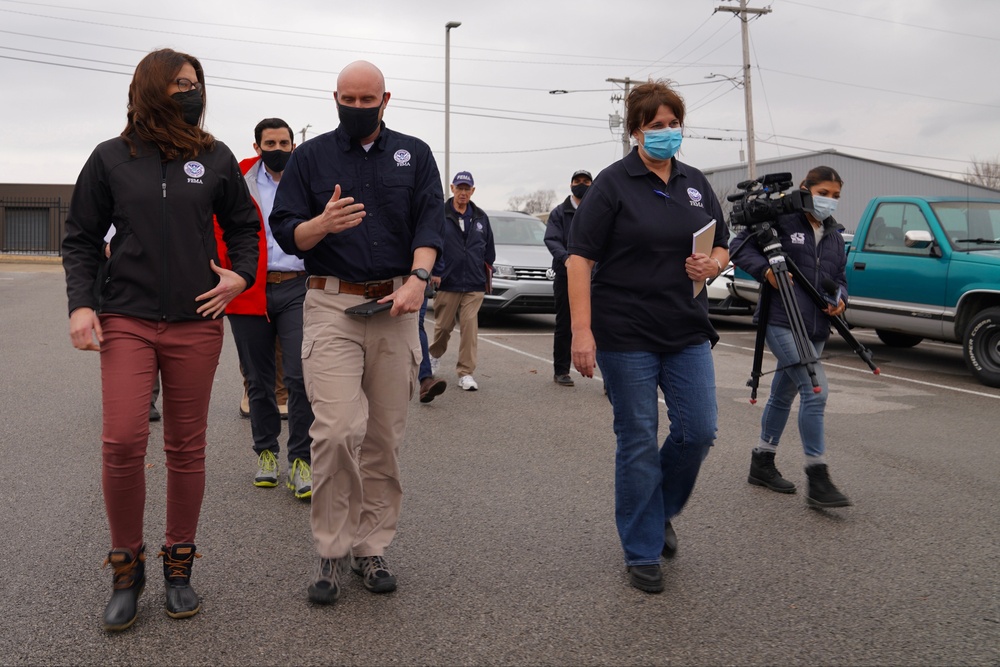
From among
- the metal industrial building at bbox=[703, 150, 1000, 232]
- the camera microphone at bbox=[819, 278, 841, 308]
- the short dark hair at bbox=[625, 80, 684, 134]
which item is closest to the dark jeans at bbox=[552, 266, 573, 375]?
the camera microphone at bbox=[819, 278, 841, 308]

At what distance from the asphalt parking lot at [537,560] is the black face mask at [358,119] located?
1.85 metres

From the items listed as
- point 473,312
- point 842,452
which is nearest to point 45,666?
point 842,452

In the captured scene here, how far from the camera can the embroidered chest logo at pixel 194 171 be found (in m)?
3.55

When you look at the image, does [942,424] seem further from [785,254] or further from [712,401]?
[712,401]

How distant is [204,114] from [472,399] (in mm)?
5285

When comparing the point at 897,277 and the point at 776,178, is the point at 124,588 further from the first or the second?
the point at 897,277

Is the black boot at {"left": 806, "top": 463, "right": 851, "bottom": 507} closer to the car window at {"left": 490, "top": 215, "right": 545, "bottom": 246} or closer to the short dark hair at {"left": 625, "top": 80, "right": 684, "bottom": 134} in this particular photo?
the short dark hair at {"left": 625, "top": 80, "right": 684, "bottom": 134}

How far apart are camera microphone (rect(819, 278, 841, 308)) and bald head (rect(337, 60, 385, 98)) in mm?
2857

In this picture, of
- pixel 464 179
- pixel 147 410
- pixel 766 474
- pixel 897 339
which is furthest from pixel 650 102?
pixel 897 339

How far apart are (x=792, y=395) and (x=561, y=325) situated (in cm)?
411

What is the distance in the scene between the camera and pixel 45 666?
311 cm

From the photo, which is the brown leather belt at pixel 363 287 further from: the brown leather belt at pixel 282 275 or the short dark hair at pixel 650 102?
the brown leather belt at pixel 282 275

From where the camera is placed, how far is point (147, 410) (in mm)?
3498

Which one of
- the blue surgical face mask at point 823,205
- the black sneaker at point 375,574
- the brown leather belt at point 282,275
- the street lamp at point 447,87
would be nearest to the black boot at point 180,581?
the black sneaker at point 375,574
